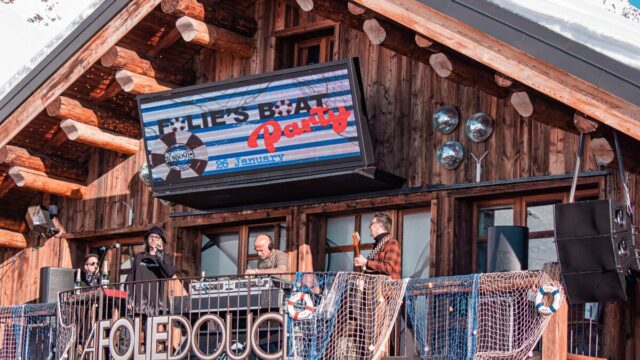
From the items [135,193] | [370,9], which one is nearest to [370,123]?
[370,9]

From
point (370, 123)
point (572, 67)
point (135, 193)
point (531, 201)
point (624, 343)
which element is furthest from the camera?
point (135, 193)

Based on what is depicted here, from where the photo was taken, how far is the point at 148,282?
1592 cm

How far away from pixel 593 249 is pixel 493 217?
9.71ft

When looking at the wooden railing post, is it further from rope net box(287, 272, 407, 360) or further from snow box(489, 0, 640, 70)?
snow box(489, 0, 640, 70)

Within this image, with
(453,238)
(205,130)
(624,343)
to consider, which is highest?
(205,130)

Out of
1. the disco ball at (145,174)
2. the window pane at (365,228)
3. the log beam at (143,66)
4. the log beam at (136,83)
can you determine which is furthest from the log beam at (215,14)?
the window pane at (365,228)

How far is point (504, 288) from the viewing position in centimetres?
1361

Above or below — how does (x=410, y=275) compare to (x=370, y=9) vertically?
below

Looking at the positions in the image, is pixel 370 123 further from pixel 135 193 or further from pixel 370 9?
pixel 135 193

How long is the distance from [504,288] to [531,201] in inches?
93.8

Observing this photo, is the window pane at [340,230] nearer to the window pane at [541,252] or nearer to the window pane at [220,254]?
the window pane at [220,254]

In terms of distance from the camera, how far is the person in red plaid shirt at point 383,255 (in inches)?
582

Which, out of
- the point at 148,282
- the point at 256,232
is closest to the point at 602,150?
the point at 148,282

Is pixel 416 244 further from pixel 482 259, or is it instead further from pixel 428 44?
pixel 428 44
